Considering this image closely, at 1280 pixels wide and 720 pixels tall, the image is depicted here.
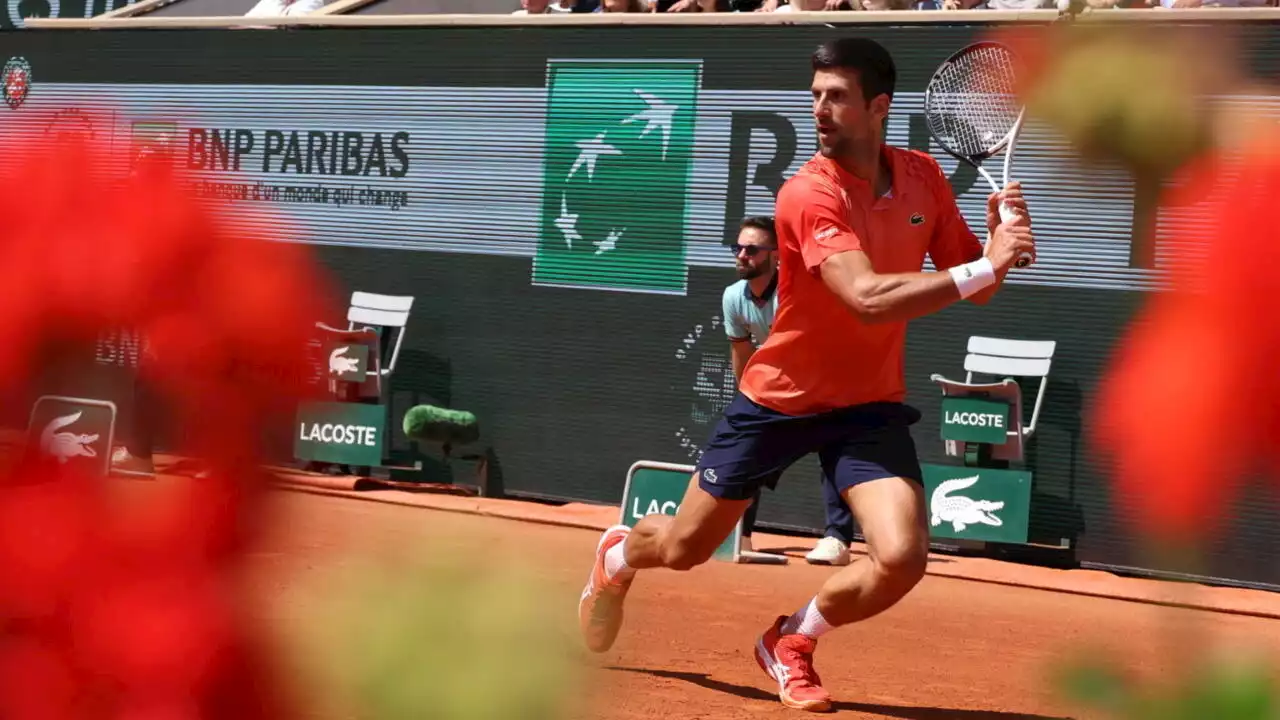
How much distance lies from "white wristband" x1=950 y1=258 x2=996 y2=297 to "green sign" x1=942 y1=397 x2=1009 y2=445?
17.1 feet

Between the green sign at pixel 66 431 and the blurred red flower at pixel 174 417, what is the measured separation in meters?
0.02

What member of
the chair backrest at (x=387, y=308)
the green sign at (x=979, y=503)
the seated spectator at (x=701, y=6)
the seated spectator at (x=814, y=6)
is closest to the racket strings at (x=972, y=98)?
the green sign at (x=979, y=503)

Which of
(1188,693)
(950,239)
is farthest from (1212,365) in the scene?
(950,239)

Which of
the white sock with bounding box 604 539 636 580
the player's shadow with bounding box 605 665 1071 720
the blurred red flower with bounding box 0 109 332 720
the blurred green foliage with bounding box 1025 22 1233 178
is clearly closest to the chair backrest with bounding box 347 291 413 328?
the white sock with bounding box 604 539 636 580

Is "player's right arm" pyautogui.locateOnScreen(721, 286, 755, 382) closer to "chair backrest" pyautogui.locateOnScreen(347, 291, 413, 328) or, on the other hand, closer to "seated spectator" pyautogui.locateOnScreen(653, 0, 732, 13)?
"seated spectator" pyautogui.locateOnScreen(653, 0, 732, 13)

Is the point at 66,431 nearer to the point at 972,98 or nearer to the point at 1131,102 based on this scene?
the point at 1131,102

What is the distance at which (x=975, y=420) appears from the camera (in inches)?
371

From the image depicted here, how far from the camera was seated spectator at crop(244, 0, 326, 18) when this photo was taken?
12336mm

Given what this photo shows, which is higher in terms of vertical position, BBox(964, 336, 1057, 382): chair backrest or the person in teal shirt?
the person in teal shirt

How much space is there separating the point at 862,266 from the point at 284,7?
29.6ft

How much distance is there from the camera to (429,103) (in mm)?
11453

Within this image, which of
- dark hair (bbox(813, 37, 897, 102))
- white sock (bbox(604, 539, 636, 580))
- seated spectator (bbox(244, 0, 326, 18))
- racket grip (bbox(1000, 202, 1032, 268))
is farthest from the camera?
seated spectator (bbox(244, 0, 326, 18))

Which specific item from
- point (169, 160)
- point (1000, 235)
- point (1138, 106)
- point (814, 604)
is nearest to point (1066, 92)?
point (1138, 106)

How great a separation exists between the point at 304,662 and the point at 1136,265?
899 cm
